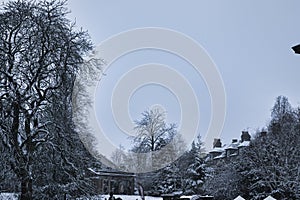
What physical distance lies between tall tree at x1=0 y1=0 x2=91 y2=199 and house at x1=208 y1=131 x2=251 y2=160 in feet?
106

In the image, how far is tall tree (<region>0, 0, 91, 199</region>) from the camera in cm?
1432

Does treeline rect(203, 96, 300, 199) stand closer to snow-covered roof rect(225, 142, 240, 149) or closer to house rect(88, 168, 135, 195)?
house rect(88, 168, 135, 195)

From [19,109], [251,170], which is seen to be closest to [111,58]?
[19,109]

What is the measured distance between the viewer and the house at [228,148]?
47.0 metres

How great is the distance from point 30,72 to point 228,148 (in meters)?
36.6

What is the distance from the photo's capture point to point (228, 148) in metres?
48.4

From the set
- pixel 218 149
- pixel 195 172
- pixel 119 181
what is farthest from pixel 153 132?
pixel 218 149

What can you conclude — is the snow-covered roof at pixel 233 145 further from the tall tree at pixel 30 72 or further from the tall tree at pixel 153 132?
the tall tree at pixel 30 72

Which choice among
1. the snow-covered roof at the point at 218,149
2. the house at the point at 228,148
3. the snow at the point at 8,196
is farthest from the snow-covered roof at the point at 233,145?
the snow at the point at 8,196

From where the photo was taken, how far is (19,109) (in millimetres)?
14453

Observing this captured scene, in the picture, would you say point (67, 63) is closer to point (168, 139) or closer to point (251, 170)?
point (251, 170)

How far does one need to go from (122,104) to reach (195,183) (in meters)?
17.4

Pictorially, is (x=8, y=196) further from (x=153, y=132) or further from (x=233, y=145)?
(x=233, y=145)

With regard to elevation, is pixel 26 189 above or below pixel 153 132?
below
